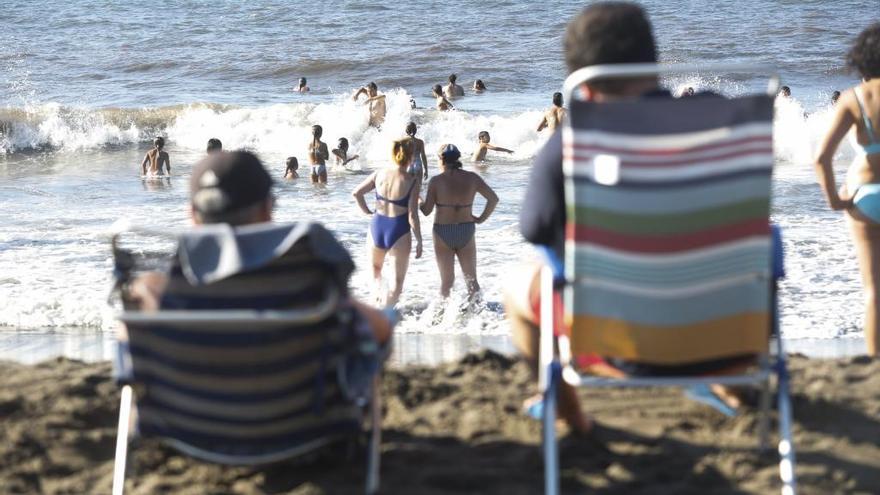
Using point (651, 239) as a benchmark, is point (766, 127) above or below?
above

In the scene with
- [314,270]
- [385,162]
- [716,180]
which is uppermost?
[716,180]

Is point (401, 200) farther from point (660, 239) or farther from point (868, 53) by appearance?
point (660, 239)

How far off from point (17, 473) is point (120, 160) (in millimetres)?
16933

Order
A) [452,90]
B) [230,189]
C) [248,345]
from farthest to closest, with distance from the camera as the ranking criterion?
[452,90] < [230,189] < [248,345]

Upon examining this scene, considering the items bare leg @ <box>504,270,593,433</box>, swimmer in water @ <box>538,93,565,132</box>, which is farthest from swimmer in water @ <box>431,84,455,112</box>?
bare leg @ <box>504,270,593,433</box>

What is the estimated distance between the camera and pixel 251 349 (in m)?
3.38

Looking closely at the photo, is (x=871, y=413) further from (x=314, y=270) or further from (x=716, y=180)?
(x=314, y=270)

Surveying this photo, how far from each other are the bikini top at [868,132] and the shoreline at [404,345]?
2497 millimetres

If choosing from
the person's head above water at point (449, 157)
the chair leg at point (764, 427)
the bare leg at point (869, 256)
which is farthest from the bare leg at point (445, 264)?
the chair leg at point (764, 427)

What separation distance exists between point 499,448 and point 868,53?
231 cm

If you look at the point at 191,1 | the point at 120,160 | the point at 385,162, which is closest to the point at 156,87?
the point at 120,160

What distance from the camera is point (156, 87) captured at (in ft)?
89.2

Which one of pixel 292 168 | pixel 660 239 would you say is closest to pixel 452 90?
pixel 292 168

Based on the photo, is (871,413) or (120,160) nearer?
(871,413)
